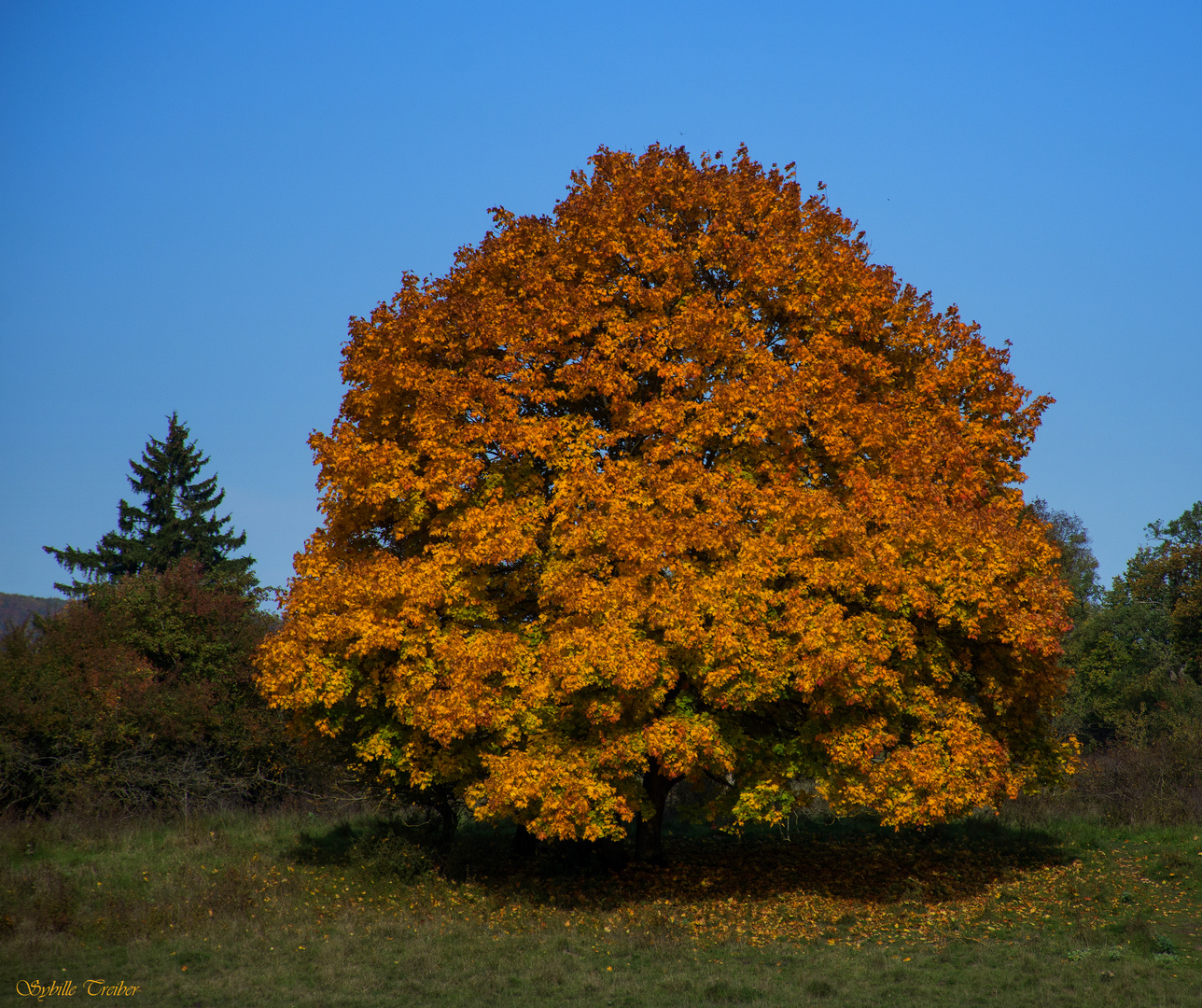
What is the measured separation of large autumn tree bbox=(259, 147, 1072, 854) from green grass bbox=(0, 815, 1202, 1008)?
1.84m

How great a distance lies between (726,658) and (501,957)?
217 inches

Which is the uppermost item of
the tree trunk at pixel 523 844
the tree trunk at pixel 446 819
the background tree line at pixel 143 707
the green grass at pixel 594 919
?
the background tree line at pixel 143 707

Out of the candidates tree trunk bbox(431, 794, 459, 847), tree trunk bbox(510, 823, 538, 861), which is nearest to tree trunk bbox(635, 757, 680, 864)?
tree trunk bbox(510, 823, 538, 861)

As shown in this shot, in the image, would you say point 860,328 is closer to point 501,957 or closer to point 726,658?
point 726,658

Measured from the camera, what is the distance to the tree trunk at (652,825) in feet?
60.6

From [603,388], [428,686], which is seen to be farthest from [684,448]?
[428,686]

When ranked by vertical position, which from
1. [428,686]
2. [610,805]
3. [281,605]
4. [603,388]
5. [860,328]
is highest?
[860,328]

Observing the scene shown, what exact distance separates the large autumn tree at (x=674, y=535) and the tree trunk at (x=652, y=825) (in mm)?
109

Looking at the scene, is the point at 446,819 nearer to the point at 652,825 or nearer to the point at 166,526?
the point at 652,825

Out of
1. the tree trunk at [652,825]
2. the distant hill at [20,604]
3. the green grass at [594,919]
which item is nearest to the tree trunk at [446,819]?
the green grass at [594,919]

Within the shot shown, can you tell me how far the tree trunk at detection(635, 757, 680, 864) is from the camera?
18484mm

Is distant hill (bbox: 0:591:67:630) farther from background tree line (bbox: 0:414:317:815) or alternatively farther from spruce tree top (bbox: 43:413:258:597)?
background tree line (bbox: 0:414:317:815)

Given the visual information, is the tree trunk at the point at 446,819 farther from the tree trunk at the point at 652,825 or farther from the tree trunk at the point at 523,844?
the tree trunk at the point at 652,825

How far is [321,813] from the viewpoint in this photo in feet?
83.0
